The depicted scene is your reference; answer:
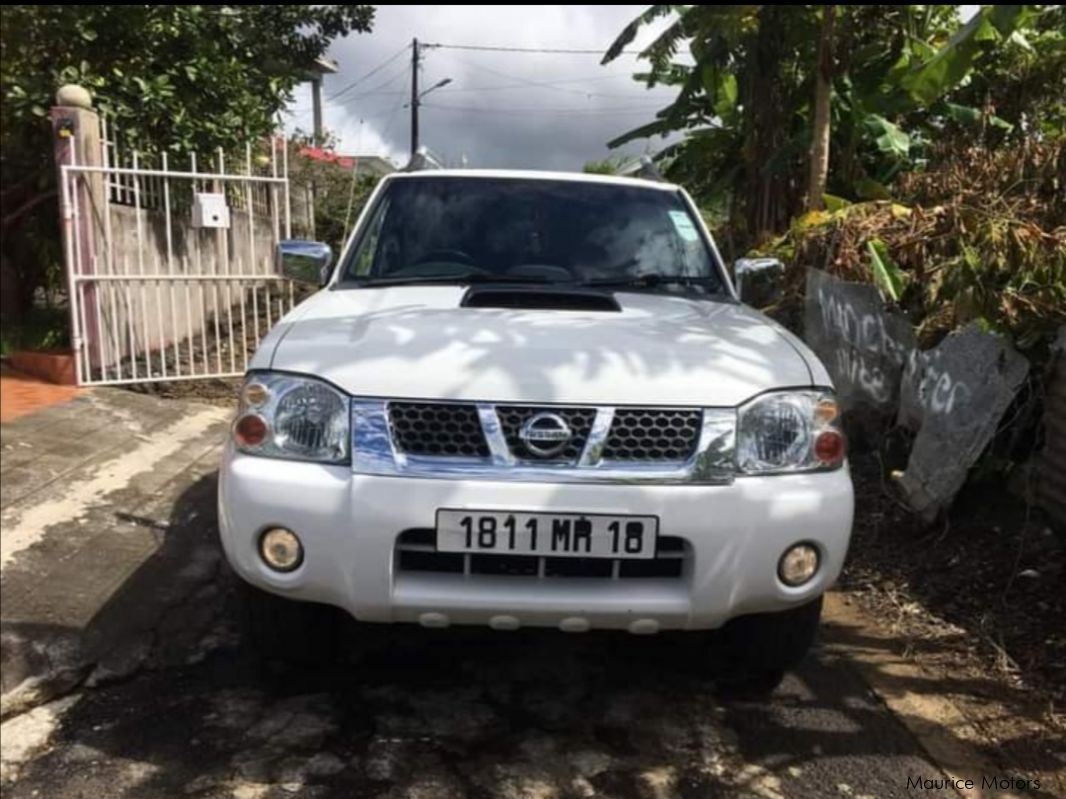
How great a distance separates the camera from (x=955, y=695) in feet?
9.91

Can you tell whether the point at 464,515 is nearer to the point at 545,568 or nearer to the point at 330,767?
the point at 545,568

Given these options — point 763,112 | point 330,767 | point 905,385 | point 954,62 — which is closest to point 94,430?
point 330,767

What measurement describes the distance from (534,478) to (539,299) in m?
0.96

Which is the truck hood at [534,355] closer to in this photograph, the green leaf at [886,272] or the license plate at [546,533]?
the license plate at [546,533]

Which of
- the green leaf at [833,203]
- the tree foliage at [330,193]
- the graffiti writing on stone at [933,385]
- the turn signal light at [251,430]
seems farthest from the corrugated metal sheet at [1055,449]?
the tree foliage at [330,193]

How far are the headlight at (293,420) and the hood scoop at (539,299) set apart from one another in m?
0.71

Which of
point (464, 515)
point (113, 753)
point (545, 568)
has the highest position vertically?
point (464, 515)

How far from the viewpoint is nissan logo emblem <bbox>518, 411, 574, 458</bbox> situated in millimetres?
2500

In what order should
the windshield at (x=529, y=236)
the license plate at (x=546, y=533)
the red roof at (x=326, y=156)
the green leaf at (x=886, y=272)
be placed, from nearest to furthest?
the license plate at (x=546, y=533) → the windshield at (x=529, y=236) → the green leaf at (x=886, y=272) → the red roof at (x=326, y=156)

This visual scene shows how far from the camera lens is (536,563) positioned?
8.41 feet

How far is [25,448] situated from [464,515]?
411 centimetres

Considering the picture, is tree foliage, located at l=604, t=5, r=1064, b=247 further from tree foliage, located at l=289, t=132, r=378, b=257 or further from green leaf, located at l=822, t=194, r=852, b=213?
tree foliage, located at l=289, t=132, r=378, b=257

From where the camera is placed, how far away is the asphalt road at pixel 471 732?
8.36 ft

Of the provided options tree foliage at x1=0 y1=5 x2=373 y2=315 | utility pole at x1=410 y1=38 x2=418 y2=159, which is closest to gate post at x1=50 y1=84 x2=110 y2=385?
tree foliage at x1=0 y1=5 x2=373 y2=315
